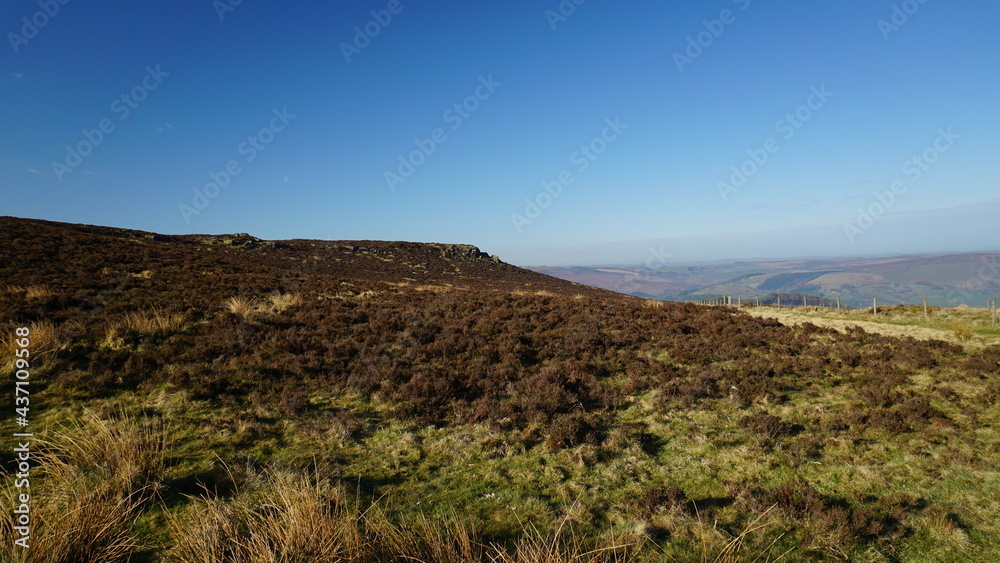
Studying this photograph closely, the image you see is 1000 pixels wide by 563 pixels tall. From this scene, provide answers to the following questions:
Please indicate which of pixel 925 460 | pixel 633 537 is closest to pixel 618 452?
pixel 633 537

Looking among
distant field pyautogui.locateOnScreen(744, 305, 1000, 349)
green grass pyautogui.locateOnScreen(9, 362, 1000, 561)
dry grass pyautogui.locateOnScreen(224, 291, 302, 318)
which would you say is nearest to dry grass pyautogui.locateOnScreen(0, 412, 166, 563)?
green grass pyautogui.locateOnScreen(9, 362, 1000, 561)

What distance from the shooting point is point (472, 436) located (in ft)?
24.0

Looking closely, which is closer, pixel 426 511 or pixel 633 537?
pixel 633 537

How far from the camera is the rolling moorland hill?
12.8ft

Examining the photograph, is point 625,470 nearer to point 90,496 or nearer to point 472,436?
point 472,436

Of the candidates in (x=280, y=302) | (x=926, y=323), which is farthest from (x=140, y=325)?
(x=926, y=323)

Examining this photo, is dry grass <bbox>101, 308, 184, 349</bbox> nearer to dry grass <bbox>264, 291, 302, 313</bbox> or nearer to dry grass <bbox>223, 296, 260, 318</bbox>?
dry grass <bbox>223, 296, 260, 318</bbox>

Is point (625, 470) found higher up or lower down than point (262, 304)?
lower down

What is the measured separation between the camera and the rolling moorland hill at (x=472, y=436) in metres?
3.91

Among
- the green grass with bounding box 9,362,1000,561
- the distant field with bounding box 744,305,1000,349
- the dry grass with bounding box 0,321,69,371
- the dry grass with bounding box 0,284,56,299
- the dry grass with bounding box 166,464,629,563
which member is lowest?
the distant field with bounding box 744,305,1000,349

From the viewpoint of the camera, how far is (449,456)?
6.61 meters

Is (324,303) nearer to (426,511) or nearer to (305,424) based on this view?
(305,424)

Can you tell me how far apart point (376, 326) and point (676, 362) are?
10.1 metres

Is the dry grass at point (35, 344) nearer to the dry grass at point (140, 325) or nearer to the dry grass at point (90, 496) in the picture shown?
the dry grass at point (140, 325)
